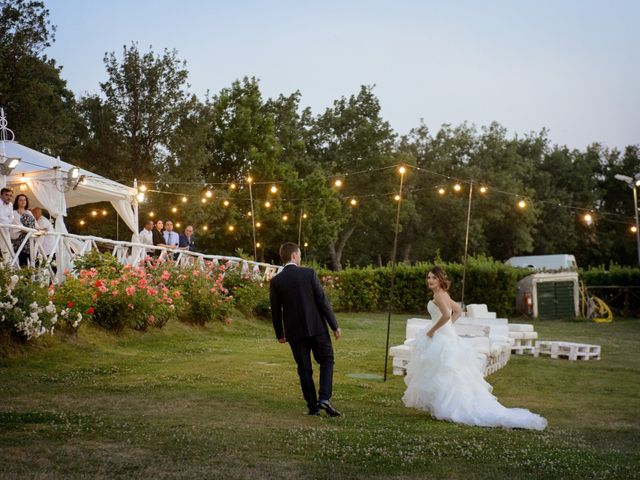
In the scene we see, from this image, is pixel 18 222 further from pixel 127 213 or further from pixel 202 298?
pixel 127 213

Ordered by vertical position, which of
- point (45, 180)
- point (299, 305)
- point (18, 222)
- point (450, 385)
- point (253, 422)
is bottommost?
point (253, 422)

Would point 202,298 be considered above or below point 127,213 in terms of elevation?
below

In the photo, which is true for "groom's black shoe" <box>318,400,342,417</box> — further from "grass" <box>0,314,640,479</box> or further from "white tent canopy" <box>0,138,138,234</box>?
"white tent canopy" <box>0,138,138,234</box>

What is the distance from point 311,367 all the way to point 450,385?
149 centimetres

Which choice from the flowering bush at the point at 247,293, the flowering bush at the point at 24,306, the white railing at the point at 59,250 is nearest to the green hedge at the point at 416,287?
the flowering bush at the point at 247,293

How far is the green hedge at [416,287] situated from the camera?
31766 mm

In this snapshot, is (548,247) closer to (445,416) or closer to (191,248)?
(191,248)

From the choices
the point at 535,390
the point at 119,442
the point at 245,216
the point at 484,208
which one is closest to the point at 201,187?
the point at 245,216

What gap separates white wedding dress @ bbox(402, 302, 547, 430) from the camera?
792cm

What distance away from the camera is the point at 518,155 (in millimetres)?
59438

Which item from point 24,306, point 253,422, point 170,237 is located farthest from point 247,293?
point 253,422

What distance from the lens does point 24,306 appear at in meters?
10.6

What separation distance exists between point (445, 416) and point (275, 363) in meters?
4.69

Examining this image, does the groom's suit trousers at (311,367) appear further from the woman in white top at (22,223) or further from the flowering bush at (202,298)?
the flowering bush at (202,298)
